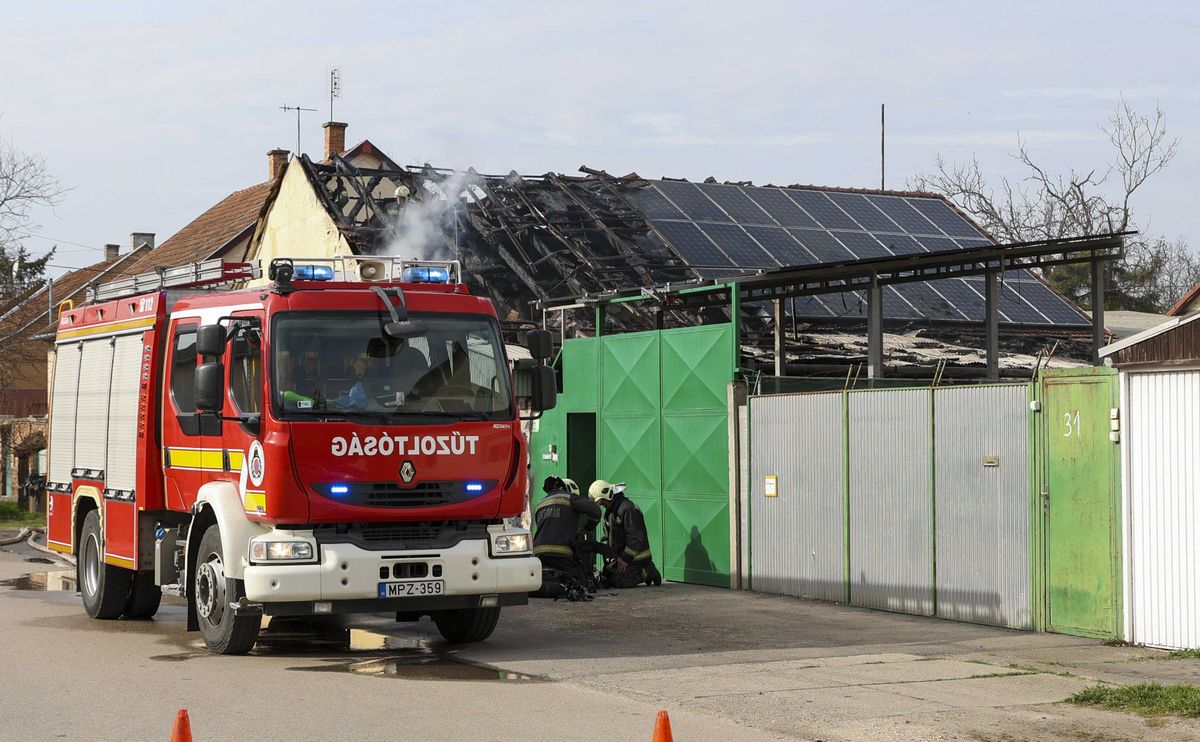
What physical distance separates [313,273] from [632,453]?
8.41 m

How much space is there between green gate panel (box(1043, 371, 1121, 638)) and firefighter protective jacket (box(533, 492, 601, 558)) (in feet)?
18.2

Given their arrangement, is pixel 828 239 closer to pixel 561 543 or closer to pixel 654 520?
pixel 654 520

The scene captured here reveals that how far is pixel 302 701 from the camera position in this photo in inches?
384

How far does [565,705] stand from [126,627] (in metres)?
6.76

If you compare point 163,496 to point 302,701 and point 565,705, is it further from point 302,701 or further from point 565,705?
point 565,705

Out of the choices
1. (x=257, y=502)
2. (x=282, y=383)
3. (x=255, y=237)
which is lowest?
(x=257, y=502)

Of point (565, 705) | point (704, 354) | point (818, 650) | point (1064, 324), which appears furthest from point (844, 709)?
point (1064, 324)

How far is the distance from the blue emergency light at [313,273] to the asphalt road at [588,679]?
3.23 meters

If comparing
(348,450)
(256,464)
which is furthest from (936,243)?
(256,464)

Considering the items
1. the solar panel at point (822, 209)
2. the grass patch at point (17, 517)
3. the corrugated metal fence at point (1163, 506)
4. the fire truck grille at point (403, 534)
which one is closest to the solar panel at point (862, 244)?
the solar panel at point (822, 209)

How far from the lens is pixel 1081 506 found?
12.9 meters

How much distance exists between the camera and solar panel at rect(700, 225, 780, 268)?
25594 mm

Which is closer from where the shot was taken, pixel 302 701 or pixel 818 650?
pixel 302 701

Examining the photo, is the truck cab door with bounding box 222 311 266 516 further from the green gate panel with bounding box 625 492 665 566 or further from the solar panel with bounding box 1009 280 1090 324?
the solar panel with bounding box 1009 280 1090 324
